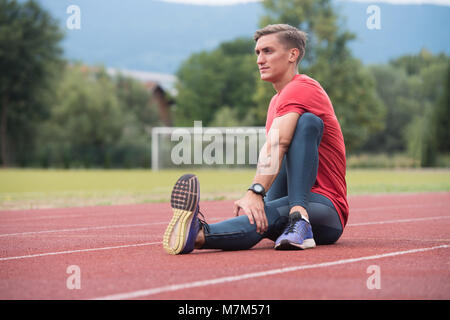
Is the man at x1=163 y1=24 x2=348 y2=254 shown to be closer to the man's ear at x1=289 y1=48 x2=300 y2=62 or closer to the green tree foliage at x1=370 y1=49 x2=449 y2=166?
the man's ear at x1=289 y1=48 x2=300 y2=62

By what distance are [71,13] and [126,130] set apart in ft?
135

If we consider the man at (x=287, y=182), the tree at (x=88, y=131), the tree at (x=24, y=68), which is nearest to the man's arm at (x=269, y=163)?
the man at (x=287, y=182)

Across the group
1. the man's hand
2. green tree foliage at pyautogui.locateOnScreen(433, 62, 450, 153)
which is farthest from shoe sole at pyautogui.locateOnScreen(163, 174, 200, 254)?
green tree foliage at pyautogui.locateOnScreen(433, 62, 450, 153)

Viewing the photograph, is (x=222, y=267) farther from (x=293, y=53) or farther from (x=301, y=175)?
(x=293, y=53)

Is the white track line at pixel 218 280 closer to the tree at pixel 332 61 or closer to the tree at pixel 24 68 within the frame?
the tree at pixel 332 61

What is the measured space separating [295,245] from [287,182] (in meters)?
0.51

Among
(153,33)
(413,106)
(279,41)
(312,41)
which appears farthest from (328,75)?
(153,33)

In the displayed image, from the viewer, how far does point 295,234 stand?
14.0ft

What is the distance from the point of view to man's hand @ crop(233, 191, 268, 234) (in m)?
4.20

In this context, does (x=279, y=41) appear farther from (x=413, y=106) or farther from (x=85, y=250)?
(x=413, y=106)

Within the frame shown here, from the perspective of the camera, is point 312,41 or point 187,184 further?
point 312,41

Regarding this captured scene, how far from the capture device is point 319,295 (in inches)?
117

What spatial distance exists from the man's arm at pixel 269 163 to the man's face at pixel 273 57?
0.46m

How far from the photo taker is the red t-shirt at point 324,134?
443cm
